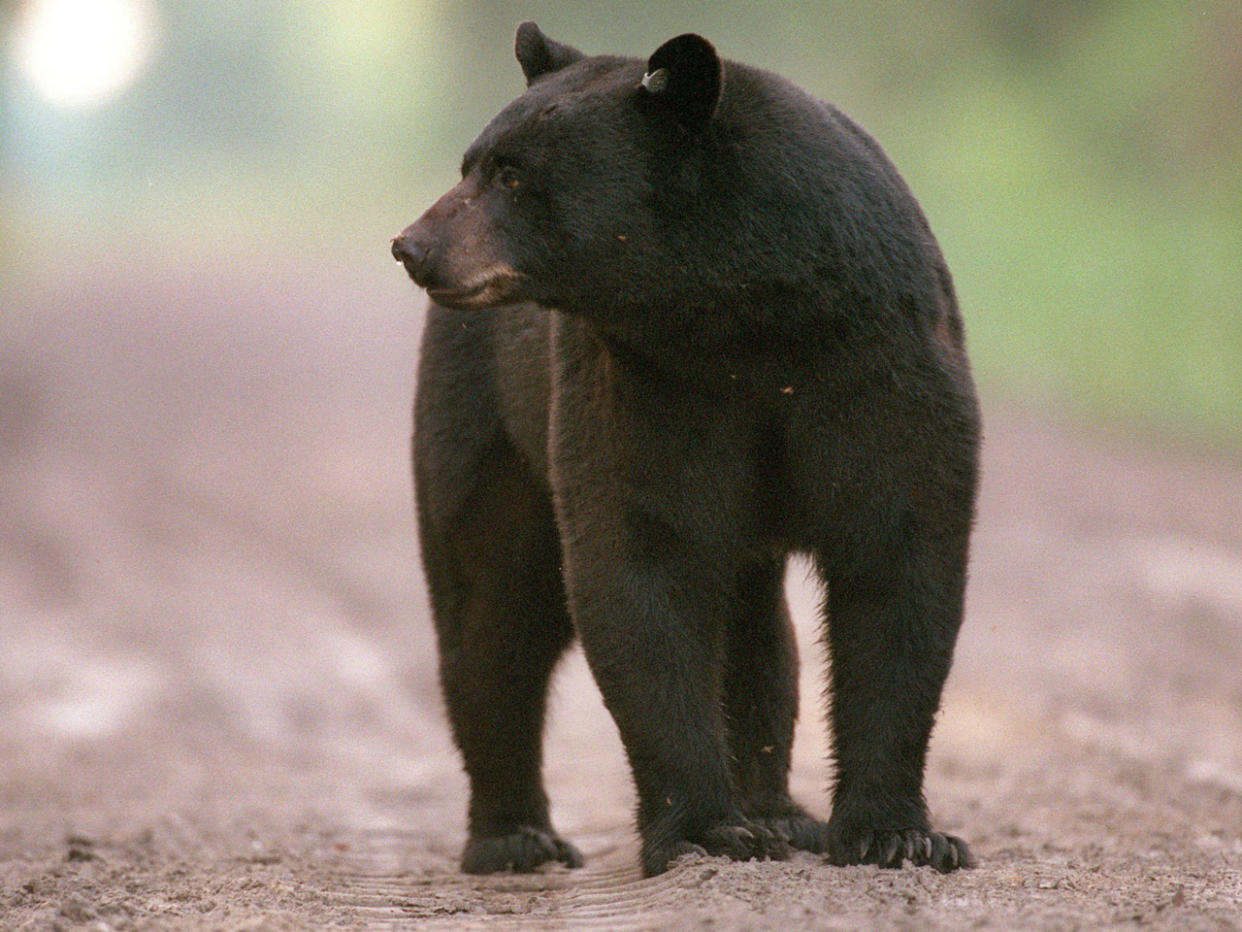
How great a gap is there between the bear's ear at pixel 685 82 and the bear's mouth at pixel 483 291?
57 cm

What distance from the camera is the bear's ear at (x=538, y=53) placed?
16.5 ft

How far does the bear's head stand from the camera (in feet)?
14.9

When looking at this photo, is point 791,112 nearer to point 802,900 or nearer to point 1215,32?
point 802,900

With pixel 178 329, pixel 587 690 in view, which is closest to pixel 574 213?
pixel 587 690

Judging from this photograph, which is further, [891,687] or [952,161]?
[952,161]

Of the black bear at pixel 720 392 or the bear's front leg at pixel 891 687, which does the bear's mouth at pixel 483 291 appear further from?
the bear's front leg at pixel 891 687

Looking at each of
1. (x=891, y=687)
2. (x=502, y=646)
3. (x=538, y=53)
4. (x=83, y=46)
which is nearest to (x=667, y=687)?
(x=891, y=687)

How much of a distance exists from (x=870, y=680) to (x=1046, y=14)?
67.7ft

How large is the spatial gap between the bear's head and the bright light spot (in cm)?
1766

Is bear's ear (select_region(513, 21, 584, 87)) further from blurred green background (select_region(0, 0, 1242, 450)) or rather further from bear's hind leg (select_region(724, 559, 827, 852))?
blurred green background (select_region(0, 0, 1242, 450))

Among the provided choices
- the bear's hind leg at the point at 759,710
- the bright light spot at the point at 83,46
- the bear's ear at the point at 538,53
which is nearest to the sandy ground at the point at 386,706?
the bear's hind leg at the point at 759,710

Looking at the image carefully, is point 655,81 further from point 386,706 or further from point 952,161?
point 952,161

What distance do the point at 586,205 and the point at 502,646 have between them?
1.88m

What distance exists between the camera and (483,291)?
4.60 m
